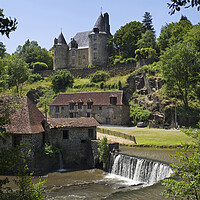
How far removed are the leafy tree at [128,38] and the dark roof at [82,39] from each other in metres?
11.7

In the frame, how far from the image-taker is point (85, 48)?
259ft

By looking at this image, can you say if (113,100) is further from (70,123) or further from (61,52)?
→ (61,52)

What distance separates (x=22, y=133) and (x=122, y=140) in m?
16.0

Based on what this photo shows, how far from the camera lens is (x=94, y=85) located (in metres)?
64.8

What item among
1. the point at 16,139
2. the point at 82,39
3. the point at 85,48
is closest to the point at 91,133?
the point at 16,139

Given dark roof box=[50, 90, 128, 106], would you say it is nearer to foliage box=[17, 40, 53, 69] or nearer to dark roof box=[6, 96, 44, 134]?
dark roof box=[6, 96, 44, 134]

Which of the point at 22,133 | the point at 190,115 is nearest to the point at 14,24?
the point at 22,133

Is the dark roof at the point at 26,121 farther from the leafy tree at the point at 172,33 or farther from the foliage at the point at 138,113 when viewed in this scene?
the leafy tree at the point at 172,33

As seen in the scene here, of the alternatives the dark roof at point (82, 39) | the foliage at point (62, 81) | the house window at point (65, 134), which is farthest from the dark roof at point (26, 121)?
the dark roof at point (82, 39)

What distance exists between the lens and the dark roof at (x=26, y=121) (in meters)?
23.1

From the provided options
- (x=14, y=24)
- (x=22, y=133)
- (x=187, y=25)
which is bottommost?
(x=22, y=133)

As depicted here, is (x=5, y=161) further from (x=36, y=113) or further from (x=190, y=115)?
(x=190, y=115)

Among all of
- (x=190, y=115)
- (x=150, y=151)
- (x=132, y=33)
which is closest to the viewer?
(x=150, y=151)

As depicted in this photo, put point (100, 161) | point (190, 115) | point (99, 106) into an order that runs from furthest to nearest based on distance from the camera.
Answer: point (99, 106) < point (190, 115) < point (100, 161)
